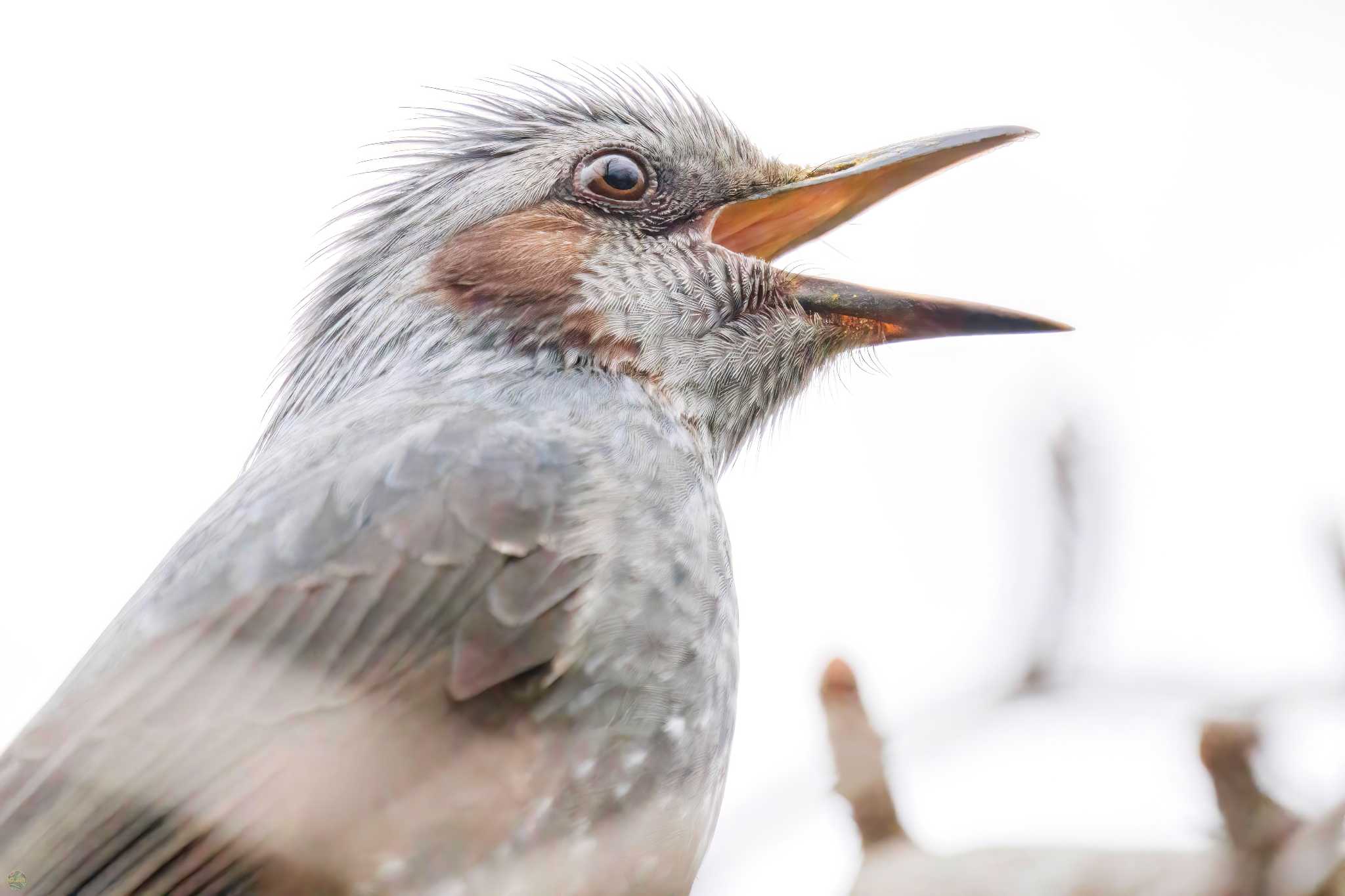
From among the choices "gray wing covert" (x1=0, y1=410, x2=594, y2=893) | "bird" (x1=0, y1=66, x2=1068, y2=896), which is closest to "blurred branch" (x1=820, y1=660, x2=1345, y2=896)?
"bird" (x1=0, y1=66, x2=1068, y2=896)

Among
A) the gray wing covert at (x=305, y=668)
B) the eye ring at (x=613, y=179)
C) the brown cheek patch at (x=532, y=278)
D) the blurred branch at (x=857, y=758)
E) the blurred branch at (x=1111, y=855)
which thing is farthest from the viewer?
the eye ring at (x=613, y=179)

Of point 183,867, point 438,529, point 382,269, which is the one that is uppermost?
point 382,269

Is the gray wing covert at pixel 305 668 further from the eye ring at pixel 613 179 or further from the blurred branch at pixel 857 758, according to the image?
the blurred branch at pixel 857 758

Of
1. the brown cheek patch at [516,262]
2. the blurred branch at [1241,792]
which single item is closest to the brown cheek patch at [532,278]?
the brown cheek patch at [516,262]

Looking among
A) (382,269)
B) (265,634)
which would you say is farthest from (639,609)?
(382,269)

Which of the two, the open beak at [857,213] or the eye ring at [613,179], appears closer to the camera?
the open beak at [857,213]

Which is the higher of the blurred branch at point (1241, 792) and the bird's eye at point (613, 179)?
the bird's eye at point (613, 179)

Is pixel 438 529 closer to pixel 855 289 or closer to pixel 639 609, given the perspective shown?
pixel 639 609
